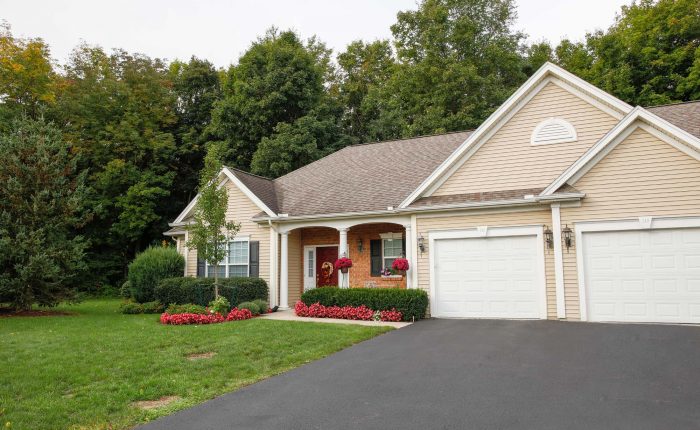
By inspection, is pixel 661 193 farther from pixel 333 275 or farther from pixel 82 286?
pixel 82 286

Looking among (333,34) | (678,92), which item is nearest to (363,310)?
(678,92)

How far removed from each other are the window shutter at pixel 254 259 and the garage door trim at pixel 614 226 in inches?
403

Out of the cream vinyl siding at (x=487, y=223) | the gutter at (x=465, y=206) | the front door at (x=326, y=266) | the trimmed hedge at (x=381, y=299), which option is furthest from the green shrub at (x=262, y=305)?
the cream vinyl siding at (x=487, y=223)

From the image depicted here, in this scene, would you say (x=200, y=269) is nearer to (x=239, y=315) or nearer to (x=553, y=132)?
(x=239, y=315)

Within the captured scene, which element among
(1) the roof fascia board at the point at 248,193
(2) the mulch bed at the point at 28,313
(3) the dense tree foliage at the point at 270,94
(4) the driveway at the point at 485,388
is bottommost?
(4) the driveway at the point at 485,388

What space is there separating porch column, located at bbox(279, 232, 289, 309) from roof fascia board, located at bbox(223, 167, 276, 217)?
99 cm

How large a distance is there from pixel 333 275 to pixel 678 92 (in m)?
21.6

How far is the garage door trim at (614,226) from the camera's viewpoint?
34.9 ft

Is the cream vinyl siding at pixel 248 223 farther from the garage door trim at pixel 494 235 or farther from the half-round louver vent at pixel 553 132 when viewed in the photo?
the half-round louver vent at pixel 553 132

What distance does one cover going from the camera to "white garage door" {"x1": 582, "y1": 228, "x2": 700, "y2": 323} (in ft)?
34.6

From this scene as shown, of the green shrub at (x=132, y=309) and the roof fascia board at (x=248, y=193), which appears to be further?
the roof fascia board at (x=248, y=193)

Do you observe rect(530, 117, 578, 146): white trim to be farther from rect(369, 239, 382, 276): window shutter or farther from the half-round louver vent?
rect(369, 239, 382, 276): window shutter

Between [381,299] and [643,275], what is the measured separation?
6.28 meters

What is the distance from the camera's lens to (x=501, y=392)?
590 cm
